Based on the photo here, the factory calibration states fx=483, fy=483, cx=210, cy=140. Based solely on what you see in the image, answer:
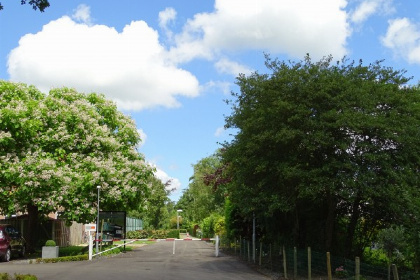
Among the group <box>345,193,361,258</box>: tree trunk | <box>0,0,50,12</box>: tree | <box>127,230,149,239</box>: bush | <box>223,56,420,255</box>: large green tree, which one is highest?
<box>0,0,50,12</box>: tree

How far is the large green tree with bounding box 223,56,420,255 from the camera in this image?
49.3 ft

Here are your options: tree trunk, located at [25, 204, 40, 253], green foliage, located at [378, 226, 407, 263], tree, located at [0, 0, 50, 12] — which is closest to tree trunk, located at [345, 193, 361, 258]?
green foliage, located at [378, 226, 407, 263]

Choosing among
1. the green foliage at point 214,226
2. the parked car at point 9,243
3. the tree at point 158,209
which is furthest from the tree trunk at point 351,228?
the tree at point 158,209

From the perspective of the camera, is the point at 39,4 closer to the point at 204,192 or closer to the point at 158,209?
the point at 204,192

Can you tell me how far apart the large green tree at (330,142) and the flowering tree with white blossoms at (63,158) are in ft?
33.0

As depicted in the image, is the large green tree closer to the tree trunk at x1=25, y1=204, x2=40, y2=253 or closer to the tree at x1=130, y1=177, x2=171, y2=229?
the tree trunk at x1=25, y1=204, x2=40, y2=253

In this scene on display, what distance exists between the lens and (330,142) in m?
15.2

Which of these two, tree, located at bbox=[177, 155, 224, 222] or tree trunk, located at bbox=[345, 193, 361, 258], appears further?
tree, located at bbox=[177, 155, 224, 222]

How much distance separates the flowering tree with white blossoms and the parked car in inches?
44.9

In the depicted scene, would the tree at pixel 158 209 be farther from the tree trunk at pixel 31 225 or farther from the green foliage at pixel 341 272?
the green foliage at pixel 341 272

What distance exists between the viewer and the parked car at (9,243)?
74.6 feet

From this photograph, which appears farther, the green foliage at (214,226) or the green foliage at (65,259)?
the green foliage at (214,226)

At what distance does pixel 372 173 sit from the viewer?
14.9 m

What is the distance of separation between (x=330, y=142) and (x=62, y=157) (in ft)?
51.8
